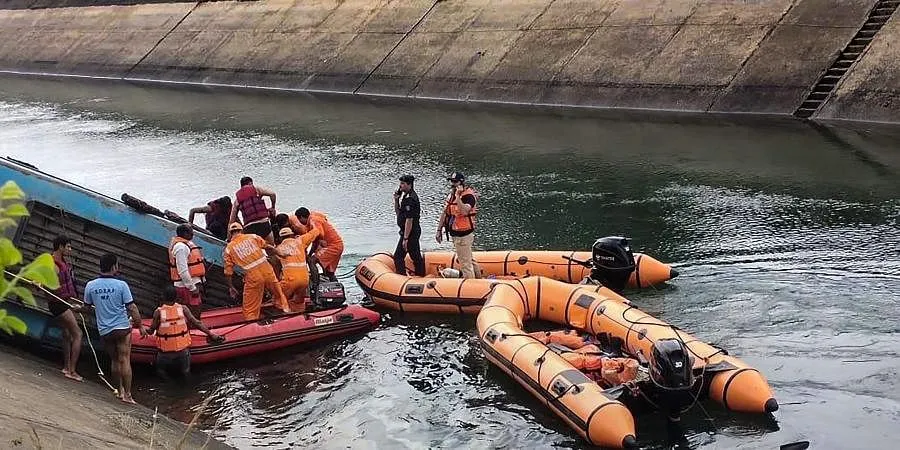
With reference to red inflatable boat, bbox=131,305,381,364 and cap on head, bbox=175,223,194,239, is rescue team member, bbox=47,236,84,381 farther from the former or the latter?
cap on head, bbox=175,223,194,239

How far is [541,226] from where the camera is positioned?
17.0 meters

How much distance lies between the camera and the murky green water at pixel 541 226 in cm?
985

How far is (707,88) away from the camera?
27.2 metres

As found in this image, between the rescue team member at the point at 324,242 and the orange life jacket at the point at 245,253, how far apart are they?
1.52 metres

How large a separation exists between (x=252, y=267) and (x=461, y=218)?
9.79ft

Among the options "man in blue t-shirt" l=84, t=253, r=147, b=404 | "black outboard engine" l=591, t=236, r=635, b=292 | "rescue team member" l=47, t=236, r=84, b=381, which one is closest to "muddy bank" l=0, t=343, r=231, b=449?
"rescue team member" l=47, t=236, r=84, b=381

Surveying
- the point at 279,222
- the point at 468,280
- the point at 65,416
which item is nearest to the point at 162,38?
the point at 279,222

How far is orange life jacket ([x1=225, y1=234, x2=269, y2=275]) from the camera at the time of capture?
1177 centimetres

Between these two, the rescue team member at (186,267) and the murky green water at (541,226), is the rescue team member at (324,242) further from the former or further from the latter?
the rescue team member at (186,267)

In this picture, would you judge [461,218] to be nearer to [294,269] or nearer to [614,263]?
[614,263]

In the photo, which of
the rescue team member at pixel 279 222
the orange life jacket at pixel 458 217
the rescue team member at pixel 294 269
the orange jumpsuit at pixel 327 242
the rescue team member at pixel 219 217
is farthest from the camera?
the rescue team member at pixel 219 217

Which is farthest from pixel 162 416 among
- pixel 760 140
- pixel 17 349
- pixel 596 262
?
pixel 760 140

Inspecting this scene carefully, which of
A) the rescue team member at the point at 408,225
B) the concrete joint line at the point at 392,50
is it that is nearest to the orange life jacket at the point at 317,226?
the rescue team member at the point at 408,225

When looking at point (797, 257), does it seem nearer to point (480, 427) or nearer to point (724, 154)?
point (480, 427)
